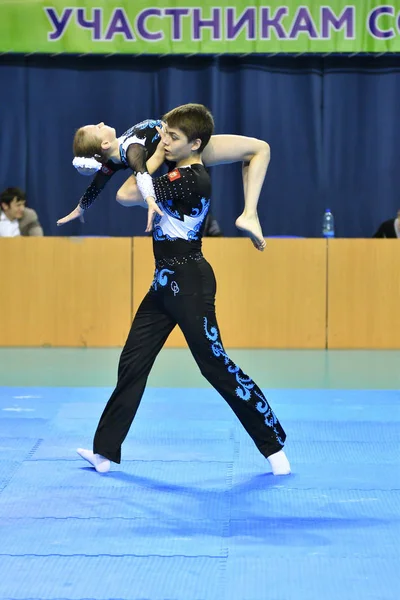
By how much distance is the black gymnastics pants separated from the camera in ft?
13.0

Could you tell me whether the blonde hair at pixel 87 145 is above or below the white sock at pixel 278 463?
above

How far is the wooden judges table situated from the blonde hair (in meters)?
4.16

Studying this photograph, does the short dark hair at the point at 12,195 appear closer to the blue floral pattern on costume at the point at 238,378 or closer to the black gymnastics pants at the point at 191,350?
the black gymnastics pants at the point at 191,350

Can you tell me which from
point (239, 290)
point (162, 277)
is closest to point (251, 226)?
point (162, 277)

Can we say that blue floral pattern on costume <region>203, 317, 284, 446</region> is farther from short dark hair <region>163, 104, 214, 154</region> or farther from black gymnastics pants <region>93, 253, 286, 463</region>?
short dark hair <region>163, 104, 214, 154</region>

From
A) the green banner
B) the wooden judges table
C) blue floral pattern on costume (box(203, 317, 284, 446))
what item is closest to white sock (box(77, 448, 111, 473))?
blue floral pattern on costume (box(203, 317, 284, 446))

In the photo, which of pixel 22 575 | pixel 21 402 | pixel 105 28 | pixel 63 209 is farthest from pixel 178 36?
pixel 22 575

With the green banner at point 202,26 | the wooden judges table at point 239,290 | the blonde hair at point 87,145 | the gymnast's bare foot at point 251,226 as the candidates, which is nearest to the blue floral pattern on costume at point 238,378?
the gymnast's bare foot at point 251,226

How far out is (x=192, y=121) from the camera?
376 centimetres

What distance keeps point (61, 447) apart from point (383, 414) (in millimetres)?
1908

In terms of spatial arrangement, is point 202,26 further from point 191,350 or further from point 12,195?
point 191,350

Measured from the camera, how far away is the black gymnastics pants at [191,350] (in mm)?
3957

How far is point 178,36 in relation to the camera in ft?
30.5

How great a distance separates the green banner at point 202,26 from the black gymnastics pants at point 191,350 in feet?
18.8
